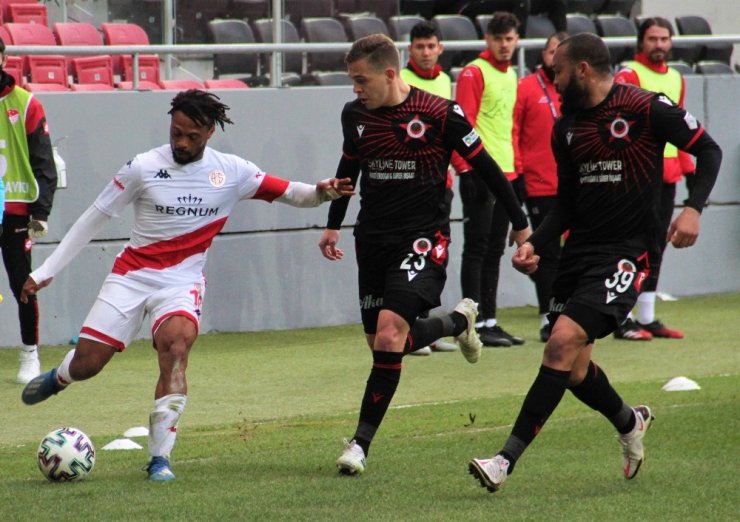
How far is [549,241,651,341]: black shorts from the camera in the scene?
6.21 metres

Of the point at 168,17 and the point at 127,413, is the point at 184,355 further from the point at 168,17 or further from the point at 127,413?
the point at 168,17

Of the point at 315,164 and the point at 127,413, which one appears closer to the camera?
the point at 127,413

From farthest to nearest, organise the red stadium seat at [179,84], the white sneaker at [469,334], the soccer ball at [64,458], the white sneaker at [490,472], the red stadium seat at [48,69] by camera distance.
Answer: the red stadium seat at [179,84] < the red stadium seat at [48,69] < the white sneaker at [469,334] < the soccer ball at [64,458] < the white sneaker at [490,472]

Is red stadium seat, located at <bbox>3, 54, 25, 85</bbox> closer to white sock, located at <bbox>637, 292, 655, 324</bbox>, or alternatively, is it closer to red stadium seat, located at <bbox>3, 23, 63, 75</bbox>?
red stadium seat, located at <bbox>3, 23, 63, 75</bbox>

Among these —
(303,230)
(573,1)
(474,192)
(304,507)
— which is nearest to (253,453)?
(304,507)

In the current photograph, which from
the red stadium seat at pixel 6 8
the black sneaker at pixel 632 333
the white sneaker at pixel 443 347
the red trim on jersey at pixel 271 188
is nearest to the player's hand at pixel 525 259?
the red trim on jersey at pixel 271 188

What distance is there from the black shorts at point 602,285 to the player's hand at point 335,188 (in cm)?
123

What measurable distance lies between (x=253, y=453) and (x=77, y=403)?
224cm

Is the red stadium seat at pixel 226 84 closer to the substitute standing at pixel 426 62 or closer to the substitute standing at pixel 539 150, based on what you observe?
the substitute standing at pixel 426 62

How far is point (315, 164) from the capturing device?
12.8 m

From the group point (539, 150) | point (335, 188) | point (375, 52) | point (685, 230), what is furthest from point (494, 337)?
point (685, 230)

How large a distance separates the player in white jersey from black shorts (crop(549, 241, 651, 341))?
1296 mm

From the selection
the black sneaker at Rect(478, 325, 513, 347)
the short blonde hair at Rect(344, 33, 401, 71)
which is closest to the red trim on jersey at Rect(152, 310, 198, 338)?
the short blonde hair at Rect(344, 33, 401, 71)

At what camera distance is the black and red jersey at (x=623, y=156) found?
638 cm
